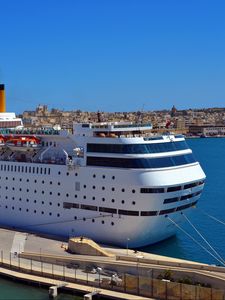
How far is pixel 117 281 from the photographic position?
1728cm

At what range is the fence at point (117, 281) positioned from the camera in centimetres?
1576

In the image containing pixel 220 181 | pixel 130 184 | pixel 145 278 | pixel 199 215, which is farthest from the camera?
pixel 220 181

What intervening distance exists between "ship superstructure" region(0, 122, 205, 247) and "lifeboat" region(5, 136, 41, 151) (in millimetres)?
49

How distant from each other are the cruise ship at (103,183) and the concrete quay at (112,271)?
121cm

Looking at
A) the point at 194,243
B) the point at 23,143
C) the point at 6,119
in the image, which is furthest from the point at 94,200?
the point at 6,119

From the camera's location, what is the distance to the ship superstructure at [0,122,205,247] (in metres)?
20.5

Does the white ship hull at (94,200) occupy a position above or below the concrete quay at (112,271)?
above

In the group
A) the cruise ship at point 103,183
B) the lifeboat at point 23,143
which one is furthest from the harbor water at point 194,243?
the lifeboat at point 23,143

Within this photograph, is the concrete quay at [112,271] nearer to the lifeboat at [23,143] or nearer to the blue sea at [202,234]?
the blue sea at [202,234]

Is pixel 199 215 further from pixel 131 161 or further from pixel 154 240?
pixel 131 161

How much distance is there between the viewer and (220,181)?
155 feet

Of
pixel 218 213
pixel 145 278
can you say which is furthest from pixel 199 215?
pixel 145 278

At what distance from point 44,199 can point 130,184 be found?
4.61 metres

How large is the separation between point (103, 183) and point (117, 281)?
4.84m
